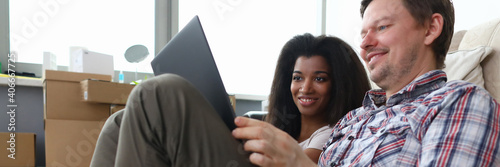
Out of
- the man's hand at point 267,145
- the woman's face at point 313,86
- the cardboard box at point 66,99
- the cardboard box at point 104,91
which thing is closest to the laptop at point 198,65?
the man's hand at point 267,145

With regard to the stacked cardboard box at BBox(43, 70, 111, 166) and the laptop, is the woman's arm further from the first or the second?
the stacked cardboard box at BBox(43, 70, 111, 166)

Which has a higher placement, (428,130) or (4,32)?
(4,32)

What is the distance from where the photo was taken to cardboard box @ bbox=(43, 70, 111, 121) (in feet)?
6.71

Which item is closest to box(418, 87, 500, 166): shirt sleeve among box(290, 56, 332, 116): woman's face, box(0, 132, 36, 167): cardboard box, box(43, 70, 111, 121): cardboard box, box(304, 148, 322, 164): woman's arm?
box(304, 148, 322, 164): woman's arm

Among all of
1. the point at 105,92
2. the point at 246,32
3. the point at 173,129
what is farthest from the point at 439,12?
the point at 246,32

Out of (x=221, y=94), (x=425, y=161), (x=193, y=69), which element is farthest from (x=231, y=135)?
(x=425, y=161)

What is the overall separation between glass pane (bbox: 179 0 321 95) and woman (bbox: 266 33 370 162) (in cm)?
174

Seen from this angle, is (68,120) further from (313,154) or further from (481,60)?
(481,60)

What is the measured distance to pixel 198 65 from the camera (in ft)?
2.68

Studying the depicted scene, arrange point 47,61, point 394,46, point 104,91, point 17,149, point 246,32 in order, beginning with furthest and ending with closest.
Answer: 1. point 246,32
2. point 47,61
3. point 104,91
4. point 17,149
5. point 394,46

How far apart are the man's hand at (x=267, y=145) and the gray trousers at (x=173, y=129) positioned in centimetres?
3

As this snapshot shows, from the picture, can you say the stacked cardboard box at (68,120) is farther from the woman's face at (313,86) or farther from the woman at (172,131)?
the woman at (172,131)

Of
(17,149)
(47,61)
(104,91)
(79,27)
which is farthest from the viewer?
(79,27)

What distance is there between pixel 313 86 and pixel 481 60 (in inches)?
20.7
